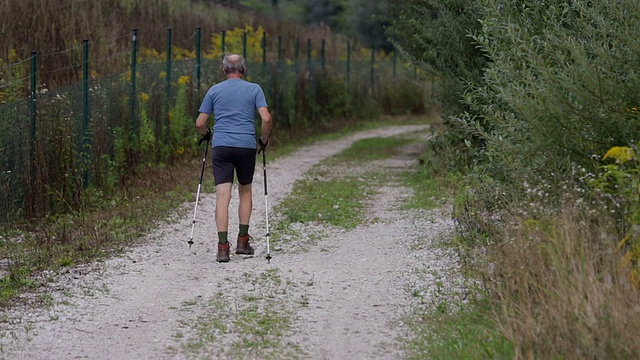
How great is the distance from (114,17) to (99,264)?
1182 cm

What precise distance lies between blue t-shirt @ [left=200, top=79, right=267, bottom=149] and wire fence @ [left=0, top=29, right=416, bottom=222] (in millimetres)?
2589

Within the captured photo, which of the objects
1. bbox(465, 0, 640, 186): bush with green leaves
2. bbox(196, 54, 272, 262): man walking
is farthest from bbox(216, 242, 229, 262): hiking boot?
bbox(465, 0, 640, 186): bush with green leaves

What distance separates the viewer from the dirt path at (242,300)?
7.02 metres

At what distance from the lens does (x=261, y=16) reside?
35.9 m

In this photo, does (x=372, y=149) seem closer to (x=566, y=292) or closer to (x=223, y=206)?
(x=223, y=206)

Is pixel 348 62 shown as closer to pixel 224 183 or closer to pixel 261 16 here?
pixel 261 16

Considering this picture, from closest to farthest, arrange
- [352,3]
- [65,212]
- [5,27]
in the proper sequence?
1. [65,212]
2. [5,27]
3. [352,3]

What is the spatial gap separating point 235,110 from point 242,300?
240 cm

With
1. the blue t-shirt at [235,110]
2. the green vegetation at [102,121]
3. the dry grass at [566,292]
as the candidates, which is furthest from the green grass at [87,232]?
the dry grass at [566,292]

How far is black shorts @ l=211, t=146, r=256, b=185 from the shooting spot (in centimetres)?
1015

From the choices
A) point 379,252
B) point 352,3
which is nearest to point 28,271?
point 379,252

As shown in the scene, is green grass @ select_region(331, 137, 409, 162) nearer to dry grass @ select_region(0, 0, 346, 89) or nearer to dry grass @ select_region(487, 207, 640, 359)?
dry grass @ select_region(0, 0, 346, 89)

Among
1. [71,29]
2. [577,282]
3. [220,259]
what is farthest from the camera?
[71,29]

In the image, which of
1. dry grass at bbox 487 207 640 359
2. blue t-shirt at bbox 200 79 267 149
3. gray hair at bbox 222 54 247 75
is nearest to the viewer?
dry grass at bbox 487 207 640 359
